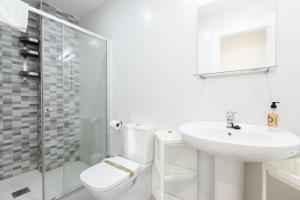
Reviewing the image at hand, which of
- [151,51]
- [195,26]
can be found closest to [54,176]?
[151,51]

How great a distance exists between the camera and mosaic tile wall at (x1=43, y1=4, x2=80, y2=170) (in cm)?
167

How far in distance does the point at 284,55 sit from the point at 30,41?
268cm

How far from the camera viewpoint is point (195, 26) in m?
1.21

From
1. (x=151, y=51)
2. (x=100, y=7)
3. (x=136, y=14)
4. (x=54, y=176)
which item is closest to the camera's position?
(x=151, y=51)

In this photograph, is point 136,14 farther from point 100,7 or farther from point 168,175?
point 168,175

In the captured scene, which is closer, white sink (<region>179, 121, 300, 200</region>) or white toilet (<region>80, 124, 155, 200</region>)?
white sink (<region>179, 121, 300, 200</region>)

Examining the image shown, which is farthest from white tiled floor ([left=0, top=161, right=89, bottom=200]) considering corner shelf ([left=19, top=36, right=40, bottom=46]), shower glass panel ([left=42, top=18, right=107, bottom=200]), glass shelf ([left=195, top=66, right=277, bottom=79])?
glass shelf ([left=195, top=66, right=277, bottom=79])

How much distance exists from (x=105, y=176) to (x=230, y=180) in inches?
36.4

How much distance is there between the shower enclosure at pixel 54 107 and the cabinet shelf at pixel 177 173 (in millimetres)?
1112

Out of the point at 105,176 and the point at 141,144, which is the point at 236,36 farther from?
the point at 105,176

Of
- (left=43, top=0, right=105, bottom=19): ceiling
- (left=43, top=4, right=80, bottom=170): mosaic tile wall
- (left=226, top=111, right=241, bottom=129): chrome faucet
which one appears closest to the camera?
(left=226, top=111, right=241, bottom=129): chrome faucet

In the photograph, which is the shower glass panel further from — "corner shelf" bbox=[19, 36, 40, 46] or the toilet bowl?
the toilet bowl

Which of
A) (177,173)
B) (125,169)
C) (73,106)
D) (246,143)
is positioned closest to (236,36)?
(246,143)

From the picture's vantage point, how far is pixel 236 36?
1047mm
